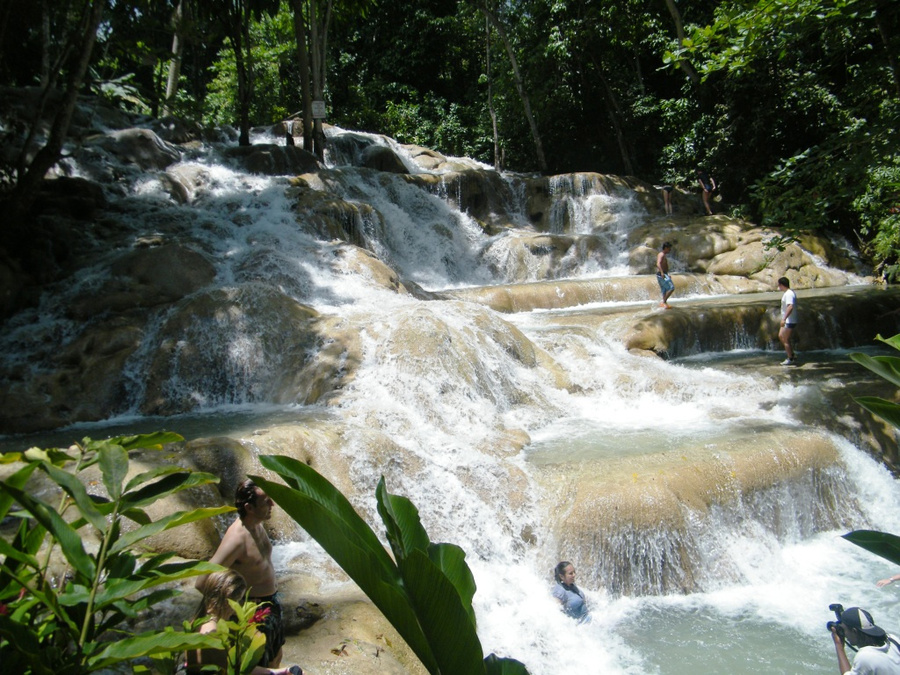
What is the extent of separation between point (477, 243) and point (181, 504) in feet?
43.9

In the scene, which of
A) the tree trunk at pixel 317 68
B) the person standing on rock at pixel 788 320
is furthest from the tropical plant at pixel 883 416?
the tree trunk at pixel 317 68

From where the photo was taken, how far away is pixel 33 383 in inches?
327

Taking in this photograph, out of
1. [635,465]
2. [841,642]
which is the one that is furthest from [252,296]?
[841,642]

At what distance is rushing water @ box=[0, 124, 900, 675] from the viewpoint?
5207 mm

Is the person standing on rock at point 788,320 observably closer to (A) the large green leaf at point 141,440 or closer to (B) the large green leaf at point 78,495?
(A) the large green leaf at point 141,440

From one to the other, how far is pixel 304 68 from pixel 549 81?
1045 cm

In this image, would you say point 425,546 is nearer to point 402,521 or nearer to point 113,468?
point 402,521

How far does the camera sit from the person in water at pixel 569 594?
530 centimetres

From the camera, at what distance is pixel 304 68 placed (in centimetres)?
1616

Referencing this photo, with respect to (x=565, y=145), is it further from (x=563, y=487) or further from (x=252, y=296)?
(x=563, y=487)

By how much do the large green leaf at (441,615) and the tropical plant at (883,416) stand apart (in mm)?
602

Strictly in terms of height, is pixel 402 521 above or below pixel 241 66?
below

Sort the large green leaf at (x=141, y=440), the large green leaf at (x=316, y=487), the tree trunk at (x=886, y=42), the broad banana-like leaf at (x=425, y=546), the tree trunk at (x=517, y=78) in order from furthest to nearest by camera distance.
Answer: the tree trunk at (x=517, y=78)
the tree trunk at (x=886, y=42)
the large green leaf at (x=141, y=440)
the broad banana-like leaf at (x=425, y=546)
the large green leaf at (x=316, y=487)

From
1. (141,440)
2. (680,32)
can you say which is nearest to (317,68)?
(680,32)
